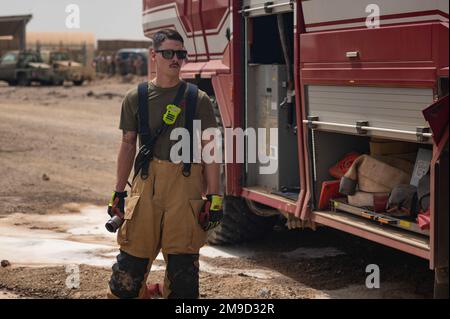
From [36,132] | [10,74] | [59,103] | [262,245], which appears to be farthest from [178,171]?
[10,74]

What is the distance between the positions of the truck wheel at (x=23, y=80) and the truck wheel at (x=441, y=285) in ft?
96.2

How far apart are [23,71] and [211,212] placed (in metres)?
28.6

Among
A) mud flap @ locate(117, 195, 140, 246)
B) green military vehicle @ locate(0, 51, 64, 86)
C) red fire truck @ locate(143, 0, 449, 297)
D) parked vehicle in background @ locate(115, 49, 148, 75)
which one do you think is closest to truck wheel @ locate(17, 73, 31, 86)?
green military vehicle @ locate(0, 51, 64, 86)

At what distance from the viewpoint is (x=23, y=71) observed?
32031 millimetres

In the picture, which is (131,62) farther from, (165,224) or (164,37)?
(165,224)

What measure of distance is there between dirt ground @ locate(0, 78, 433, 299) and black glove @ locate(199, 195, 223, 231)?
4.08 ft

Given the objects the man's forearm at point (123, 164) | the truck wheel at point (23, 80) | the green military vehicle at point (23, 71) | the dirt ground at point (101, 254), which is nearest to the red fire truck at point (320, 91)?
the dirt ground at point (101, 254)

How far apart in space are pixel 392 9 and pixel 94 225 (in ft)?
15.4

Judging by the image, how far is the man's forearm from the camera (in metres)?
4.90

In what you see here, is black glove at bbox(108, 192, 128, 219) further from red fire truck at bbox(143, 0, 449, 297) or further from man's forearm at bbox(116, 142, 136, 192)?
red fire truck at bbox(143, 0, 449, 297)

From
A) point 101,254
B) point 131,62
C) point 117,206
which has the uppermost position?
point 131,62

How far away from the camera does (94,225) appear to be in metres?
8.62

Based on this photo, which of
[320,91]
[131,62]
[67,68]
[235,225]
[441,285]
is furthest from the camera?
[131,62]

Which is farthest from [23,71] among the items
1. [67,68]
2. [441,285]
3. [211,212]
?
[441,285]
